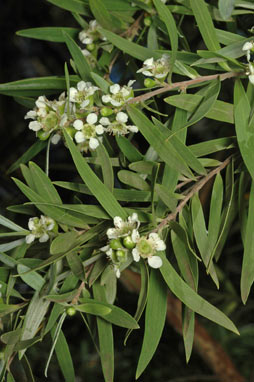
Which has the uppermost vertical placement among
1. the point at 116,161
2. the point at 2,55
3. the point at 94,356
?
the point at 116,161

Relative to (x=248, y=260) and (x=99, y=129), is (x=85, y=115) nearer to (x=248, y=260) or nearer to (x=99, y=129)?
(x=99, y=129)

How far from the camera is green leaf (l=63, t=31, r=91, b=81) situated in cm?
49

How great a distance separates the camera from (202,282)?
4.02 ft

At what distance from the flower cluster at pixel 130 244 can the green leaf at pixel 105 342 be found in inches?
2.2

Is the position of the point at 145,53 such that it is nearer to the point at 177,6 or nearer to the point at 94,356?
the point at 177,6

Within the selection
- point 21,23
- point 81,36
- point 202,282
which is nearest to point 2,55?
point 21,23

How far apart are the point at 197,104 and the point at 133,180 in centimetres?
9

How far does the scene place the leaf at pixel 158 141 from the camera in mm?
450

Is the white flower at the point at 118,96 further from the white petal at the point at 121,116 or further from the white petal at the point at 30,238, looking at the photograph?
the white petal at the point at 30,238

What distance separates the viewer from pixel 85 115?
462mm

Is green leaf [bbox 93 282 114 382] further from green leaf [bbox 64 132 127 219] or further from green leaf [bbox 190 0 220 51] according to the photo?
green leaf [bbox 190 0 220 51]

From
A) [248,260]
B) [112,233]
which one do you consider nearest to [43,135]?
[112,233]

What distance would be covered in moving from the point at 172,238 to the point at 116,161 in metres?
0.10

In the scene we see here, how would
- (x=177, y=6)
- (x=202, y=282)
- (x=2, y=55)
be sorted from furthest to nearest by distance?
(x=2, y=55) < (x=202, y=282) < (x=177, y=6)
